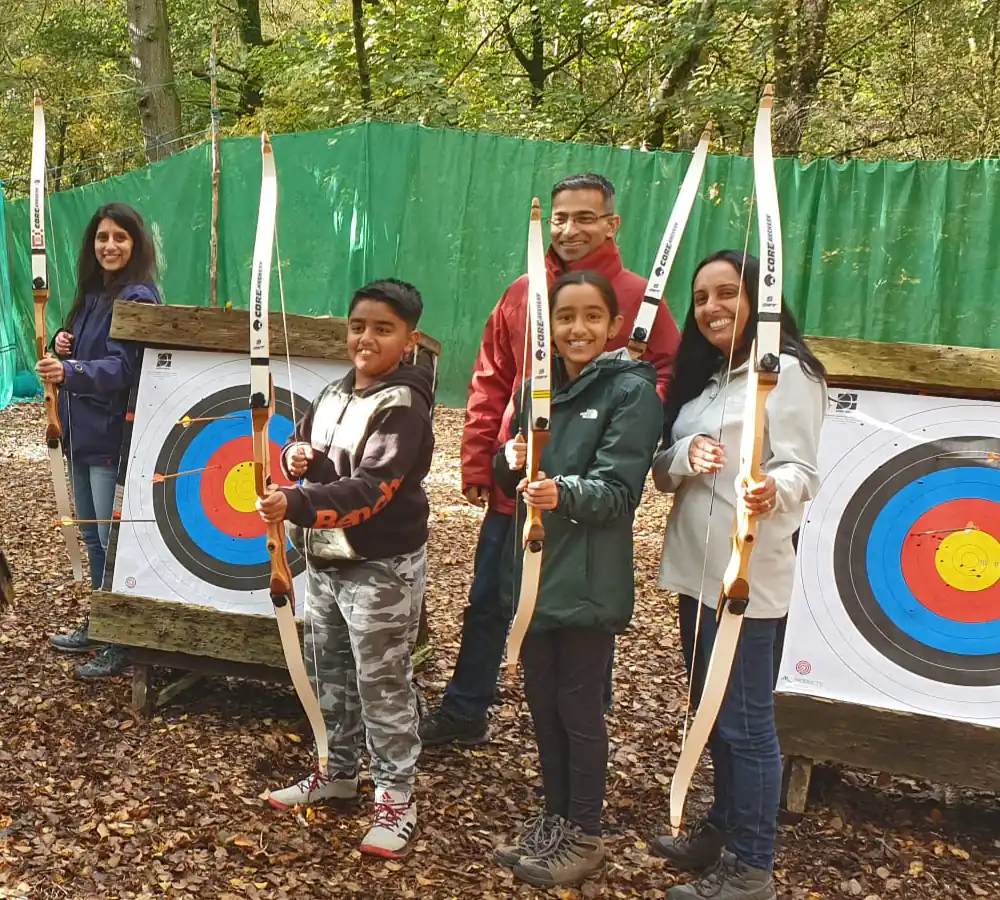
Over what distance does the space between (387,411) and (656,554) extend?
2.76 metres

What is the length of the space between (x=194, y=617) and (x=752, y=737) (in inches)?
61.6

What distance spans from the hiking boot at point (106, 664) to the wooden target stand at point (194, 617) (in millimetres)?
298

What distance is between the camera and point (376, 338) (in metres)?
→ 2.08

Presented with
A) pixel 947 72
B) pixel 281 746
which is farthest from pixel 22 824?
pixel 947 72

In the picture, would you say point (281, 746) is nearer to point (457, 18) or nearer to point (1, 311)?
point (1, 311)

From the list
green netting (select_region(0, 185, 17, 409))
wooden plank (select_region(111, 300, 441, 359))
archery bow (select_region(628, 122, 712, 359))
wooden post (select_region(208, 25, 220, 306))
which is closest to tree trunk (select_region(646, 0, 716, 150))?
wooden post (select_region(208, 25, 220, 306))

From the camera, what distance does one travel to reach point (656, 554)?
14.9 feet

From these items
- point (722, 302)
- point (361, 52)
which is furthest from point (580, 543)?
point (361, 52)

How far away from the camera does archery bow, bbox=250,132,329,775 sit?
1.96m

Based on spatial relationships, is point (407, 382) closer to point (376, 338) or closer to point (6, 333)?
point (376, 338)

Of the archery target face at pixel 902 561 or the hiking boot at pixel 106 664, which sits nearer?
the archery target face at pixel 902 561

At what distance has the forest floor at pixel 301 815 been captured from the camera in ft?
6.60

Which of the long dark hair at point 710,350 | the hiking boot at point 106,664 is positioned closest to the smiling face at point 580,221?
the long dark hair at point 710,350

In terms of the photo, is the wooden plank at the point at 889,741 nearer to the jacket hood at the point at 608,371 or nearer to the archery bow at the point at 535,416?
the archery bow at the point at 535,416
